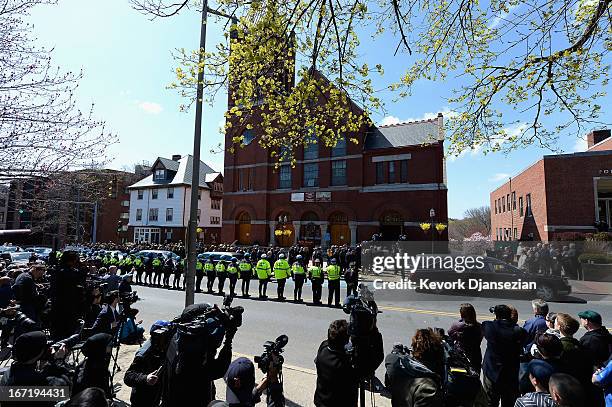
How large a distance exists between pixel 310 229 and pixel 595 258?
65.7 feet

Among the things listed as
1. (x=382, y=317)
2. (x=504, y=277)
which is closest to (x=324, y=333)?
(x=382, y=317)

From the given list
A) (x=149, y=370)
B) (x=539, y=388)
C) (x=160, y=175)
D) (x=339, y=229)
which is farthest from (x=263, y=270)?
(x=160, y=175)

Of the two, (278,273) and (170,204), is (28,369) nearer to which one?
(278,273)

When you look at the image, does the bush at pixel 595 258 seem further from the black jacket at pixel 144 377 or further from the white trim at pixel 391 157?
the black jacket at pixel 144 377

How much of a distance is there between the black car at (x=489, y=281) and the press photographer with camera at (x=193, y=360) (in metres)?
12.5

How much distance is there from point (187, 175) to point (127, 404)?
136 feet

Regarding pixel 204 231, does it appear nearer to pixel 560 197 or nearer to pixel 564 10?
pixel 560 197

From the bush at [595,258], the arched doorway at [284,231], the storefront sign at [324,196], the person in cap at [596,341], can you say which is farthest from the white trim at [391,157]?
the person in cap at [596,341]

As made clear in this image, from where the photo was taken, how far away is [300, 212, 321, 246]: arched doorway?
100.0 feet

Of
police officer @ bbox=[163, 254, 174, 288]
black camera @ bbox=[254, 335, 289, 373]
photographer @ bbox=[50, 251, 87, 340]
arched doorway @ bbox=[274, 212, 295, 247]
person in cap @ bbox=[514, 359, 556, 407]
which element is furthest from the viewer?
arched doorway @ bbox=[274, 212, 295, 247]

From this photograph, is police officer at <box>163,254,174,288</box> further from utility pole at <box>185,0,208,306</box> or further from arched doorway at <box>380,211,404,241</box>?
arched doorway at <box>380,211,404,241</box>

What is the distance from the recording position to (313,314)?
10070 millimetres

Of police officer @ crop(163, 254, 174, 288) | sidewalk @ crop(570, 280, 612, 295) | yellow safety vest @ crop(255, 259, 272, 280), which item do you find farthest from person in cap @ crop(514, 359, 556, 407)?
police officer @ crop(163, 254, 174, 288)

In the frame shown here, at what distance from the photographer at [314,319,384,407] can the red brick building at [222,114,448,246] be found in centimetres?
2254
